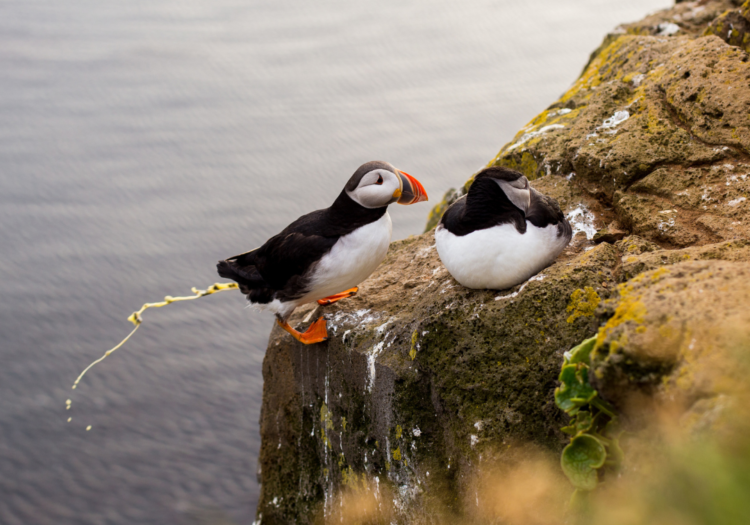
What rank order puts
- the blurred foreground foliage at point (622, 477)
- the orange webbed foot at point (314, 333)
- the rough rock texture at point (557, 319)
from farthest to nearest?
the orange webbed foot at point (314, 333) → the rough rock texture at point (557, 319) → the blurred foreground foliage at point (622, 477)

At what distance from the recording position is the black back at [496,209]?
9.90ft

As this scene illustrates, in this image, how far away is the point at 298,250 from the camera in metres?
3.68

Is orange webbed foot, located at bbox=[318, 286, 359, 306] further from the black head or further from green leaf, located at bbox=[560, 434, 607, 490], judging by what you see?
green leaf, located at bbox=[560, 434, 607, 490]

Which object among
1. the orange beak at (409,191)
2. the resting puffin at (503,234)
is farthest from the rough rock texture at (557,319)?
the orange beak at (409,191)

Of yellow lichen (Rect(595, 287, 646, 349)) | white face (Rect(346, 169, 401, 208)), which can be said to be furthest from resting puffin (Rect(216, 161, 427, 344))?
yellow lichen (Rect(595, 287, 646, 349))

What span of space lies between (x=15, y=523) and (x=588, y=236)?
226 inches

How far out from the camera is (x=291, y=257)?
3697 mm

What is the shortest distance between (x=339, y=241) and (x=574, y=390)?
71.8 inches

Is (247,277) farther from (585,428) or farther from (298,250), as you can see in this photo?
(585,428)

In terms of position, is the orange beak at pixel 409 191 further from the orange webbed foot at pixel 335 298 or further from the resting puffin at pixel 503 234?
the orange webbed foot at pixel 335 298

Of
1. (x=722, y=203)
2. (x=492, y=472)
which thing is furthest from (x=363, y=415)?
(x=722, y=203)

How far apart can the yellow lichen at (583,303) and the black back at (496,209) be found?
441mm

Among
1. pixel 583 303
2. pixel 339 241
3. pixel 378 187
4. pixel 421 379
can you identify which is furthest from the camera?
pixel 339 241

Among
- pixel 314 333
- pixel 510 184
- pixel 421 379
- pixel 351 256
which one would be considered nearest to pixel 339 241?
pixel 351 256
